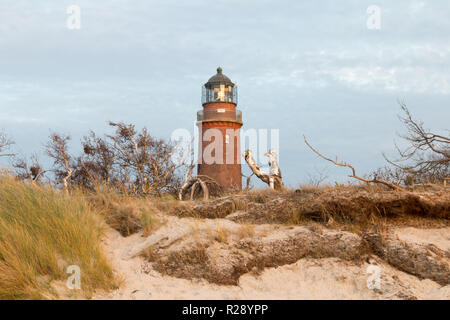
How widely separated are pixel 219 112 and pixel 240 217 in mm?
18626

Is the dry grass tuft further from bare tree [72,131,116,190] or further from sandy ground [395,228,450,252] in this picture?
bare tree [72,131,116,190]

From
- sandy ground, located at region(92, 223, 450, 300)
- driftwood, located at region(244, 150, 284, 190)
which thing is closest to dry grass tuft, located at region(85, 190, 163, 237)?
sandy ground, located at region(92, 223, 450, 300)

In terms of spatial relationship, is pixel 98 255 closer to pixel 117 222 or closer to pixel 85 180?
pixel 117 222

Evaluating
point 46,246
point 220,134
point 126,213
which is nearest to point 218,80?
point 220,134

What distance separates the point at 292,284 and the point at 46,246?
3215mm

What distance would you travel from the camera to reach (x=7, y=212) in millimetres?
5387

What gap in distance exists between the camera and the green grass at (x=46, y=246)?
4.29 metres

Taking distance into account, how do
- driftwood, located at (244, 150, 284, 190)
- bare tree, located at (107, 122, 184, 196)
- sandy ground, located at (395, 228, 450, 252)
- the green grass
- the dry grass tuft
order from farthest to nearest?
1. bare tree, located at (107, 122, 184, 196)
2. driftwood, located at (244, 150, 284, 190)
3. the dry grass tuft
4. sandy ground, located at (395, 228, 450, 252)
5. the green grass

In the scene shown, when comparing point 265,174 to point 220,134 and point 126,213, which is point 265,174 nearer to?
point 126,213

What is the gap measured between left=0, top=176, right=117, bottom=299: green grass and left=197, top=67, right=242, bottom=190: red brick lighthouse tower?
61.0 ft

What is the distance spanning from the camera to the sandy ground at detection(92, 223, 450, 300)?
14.6 feet

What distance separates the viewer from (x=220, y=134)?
24.3 meters

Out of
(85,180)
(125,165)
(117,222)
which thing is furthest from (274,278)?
(85,180)

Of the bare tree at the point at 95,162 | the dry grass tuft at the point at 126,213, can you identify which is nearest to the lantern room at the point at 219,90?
the bare tree at the point at 95,162
